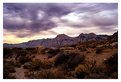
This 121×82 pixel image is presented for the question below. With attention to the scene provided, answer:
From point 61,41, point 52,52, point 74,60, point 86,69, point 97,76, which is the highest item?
point 61,41

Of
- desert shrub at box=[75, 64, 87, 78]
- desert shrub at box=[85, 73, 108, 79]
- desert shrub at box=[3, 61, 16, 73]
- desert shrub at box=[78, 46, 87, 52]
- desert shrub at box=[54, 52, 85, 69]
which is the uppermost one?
desert shrub at box=[78, 46, 87, 52]

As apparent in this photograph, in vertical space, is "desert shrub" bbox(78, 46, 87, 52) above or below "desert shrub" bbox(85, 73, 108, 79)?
above

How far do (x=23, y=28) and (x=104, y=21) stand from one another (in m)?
1.24

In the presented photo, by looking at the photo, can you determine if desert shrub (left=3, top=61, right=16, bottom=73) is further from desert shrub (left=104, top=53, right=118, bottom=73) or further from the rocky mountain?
desert shrub (left=104, top=53, right=118, bottom=73)

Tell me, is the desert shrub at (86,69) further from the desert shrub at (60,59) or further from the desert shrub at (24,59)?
the desert shrub at (24,59)

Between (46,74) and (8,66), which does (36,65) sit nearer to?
(46,74)

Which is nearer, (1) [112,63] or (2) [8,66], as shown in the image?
(1) [112,63]

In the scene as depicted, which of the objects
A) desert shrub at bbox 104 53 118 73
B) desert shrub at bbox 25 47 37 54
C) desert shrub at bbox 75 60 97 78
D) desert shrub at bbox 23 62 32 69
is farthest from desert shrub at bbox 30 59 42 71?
desert shrub at bbox 104 53 118 73

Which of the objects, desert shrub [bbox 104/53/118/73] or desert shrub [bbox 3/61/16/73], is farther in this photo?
desert shrub [bbox 3/61/16/73]

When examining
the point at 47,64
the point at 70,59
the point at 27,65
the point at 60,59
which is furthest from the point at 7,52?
the point at 70,59

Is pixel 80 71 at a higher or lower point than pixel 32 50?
lower

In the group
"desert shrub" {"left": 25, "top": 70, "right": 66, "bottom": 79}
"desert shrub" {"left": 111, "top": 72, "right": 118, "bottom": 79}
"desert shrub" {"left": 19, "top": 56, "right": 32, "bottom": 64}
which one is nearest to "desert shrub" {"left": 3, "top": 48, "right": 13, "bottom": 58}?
"desert shrub" {"left": 19, "top": 56, "right": 32, "bottom": 64}

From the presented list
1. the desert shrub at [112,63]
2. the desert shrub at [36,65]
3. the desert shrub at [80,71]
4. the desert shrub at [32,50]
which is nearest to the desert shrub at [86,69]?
the desert shrub at [80,71]

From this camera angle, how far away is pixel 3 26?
6.09 meters
